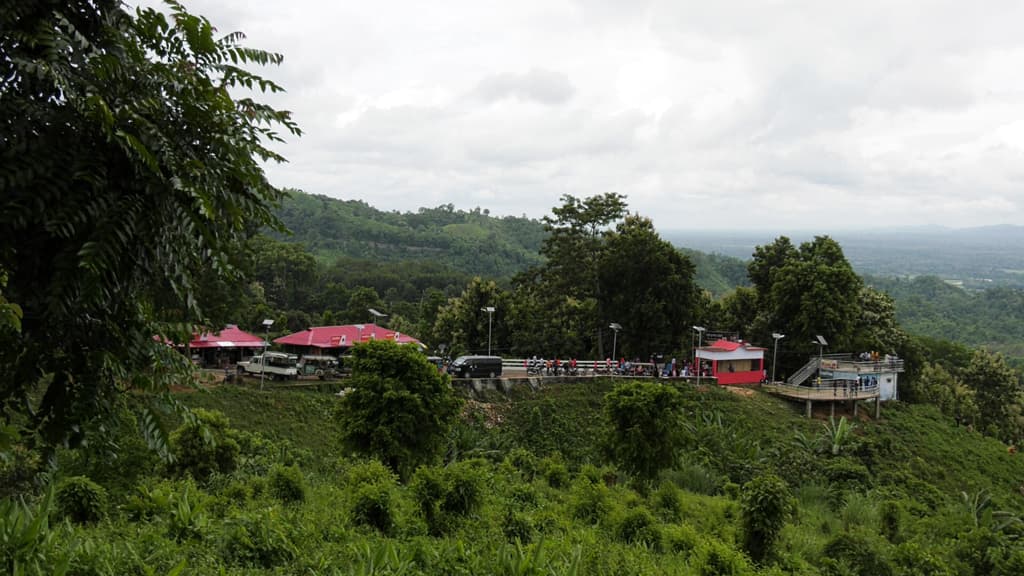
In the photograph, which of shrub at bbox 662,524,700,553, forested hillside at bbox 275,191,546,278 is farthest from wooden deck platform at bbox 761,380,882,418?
forested hillside at bbox 275,191,546,278

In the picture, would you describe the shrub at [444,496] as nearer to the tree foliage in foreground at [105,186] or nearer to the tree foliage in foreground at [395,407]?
the tree foliage in foreground at [395,407]

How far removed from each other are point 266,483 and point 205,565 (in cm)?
600

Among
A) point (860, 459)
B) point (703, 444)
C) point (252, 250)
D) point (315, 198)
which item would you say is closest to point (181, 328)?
point (252, 250)

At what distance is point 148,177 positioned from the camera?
4254 millimetres

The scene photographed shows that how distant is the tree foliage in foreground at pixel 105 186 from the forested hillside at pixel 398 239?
9822 centimetres

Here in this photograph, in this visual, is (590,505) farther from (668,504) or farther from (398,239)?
(398,239)

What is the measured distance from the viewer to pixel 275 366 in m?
27.0

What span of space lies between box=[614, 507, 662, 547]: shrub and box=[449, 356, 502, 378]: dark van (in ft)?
49.6

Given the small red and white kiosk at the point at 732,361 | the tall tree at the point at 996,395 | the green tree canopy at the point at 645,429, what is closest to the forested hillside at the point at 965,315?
the tall tree at the point at 996,395

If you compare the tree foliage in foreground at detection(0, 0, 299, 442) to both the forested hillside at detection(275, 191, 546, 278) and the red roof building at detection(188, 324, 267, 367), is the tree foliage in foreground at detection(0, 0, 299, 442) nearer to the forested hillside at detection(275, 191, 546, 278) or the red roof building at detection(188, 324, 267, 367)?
the red roof building at detection(188, 324, 267, 367)

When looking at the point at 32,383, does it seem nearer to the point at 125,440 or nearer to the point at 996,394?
the point at 125,440

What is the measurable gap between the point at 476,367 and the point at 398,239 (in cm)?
10273

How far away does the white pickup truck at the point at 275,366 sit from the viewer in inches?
1056

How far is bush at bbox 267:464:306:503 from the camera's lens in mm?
12148
